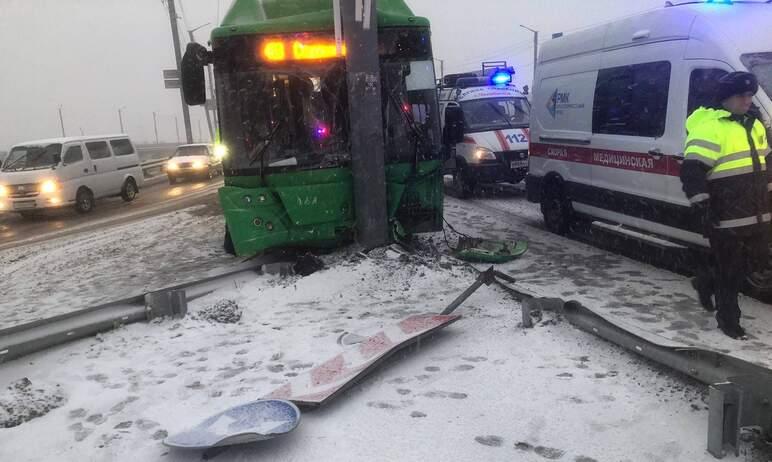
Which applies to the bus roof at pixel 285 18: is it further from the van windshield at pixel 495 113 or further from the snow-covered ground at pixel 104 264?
the van windshield at pixel 495 113

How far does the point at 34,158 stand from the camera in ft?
52.7

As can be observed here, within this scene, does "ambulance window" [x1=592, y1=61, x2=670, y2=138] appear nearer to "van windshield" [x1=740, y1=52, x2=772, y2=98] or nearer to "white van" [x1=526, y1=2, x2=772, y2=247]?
"white van" [x1=526, y1=2, x2=772, y2=247]

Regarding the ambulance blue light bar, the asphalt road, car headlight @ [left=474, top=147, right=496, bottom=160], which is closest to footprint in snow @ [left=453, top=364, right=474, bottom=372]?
car headlight @ [left=474, top=147, right=496, bottom=160]

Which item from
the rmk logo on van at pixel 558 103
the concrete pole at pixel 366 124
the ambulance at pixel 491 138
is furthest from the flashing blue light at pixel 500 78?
the concrete pole at pixel 366 124

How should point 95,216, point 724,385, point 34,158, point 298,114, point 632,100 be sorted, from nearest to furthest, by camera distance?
point 724,385 → point 632,100 → point 298,114 → point 95,216 → point 34,158

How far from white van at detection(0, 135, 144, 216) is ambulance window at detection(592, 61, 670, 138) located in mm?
13990

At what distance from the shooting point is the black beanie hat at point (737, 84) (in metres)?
4.34

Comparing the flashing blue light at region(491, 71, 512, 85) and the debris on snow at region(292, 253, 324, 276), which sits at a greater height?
the flashing blue light at region(491, 71, 512, 85)

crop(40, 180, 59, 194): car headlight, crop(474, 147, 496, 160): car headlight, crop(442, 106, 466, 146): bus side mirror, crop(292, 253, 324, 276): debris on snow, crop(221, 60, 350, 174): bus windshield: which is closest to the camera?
crop(292, 253, 324, 276): debris on snow

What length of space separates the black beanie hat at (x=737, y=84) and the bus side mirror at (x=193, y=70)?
17.0 feet

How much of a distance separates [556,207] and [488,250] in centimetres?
186

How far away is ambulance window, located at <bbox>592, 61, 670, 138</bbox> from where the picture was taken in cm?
636

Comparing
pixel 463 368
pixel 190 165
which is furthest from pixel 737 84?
pixel 190 165

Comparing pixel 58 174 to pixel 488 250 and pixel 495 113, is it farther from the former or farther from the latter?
pixel 488 250
